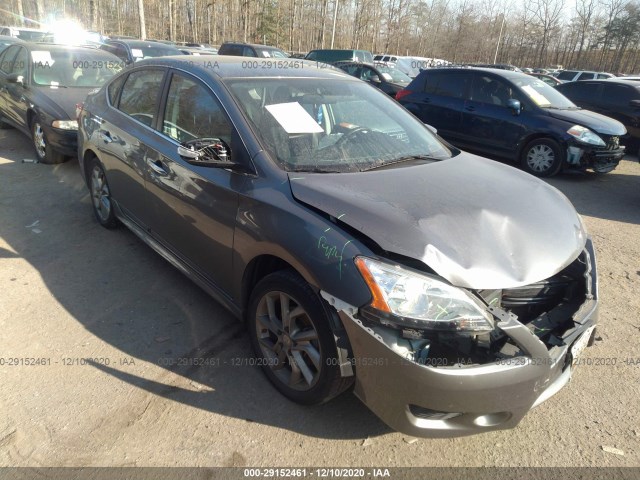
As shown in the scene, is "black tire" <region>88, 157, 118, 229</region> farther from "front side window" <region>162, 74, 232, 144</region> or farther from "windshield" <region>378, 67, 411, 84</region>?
"windshield" <region>378, 67, 411, 84</region>

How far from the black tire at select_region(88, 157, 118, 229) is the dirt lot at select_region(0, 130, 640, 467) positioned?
0.54 m

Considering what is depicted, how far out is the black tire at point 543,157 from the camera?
7680mm

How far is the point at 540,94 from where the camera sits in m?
8.30

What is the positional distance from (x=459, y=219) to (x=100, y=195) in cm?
377

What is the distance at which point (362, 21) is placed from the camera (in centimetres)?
5309

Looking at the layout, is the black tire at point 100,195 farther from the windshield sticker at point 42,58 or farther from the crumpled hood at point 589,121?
the crumpled hood at point 589,121

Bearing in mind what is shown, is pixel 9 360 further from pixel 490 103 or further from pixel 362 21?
pixel 362 21

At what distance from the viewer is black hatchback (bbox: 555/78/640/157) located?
31.3 feet

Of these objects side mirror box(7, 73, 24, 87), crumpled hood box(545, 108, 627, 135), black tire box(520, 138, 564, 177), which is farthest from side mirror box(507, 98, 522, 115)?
side mirror box(7, 73, 24, 87)

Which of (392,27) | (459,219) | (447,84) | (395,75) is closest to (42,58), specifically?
(447,84)

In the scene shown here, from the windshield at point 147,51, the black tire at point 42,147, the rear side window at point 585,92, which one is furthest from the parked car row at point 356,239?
the windshield at point 147,51

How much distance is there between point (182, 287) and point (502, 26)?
188 ft

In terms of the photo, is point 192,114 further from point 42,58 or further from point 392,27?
point 392,27

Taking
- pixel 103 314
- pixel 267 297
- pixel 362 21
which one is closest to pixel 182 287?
pixel 103 314
